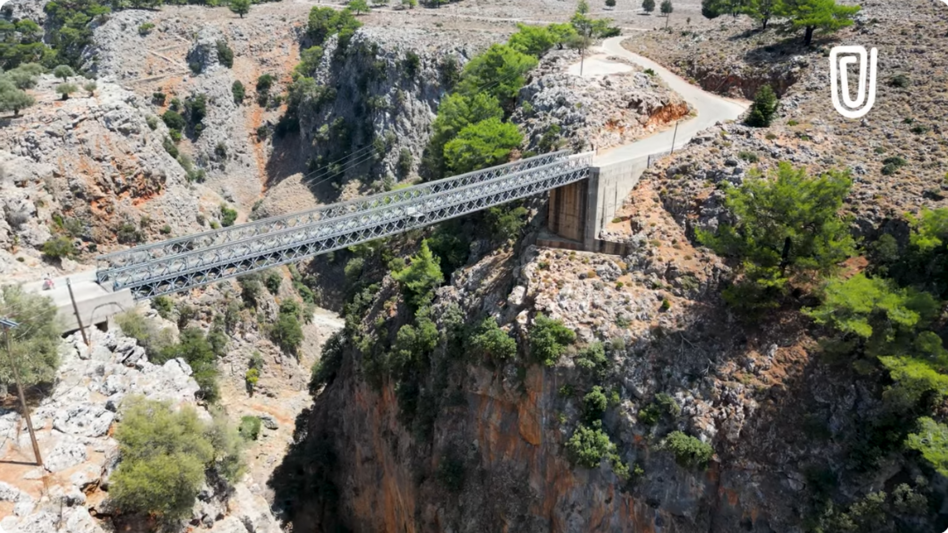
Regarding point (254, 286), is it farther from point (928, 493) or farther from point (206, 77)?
point (928, 493)

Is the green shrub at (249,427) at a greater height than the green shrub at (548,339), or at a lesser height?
lesser

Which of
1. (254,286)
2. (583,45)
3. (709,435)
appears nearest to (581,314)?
(709,435)

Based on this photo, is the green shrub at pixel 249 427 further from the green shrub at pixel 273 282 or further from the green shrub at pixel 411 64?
the green shrub at pixel 411 64

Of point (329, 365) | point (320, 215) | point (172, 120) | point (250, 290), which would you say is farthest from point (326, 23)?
point (320, 215)

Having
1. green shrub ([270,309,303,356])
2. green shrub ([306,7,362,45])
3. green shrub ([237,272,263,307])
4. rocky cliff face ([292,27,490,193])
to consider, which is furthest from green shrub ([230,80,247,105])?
green shrub ([270,309,303,356])

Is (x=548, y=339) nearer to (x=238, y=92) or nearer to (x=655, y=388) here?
(x=655, y=388)

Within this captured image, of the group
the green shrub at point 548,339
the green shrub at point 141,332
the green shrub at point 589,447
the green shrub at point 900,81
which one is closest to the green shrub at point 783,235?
the green shrub at point 548,339

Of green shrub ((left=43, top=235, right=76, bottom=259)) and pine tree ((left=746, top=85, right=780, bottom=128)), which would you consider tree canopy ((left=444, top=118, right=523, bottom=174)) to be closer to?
pine tree ((left=746, top=85, right=780, bottom=128))
